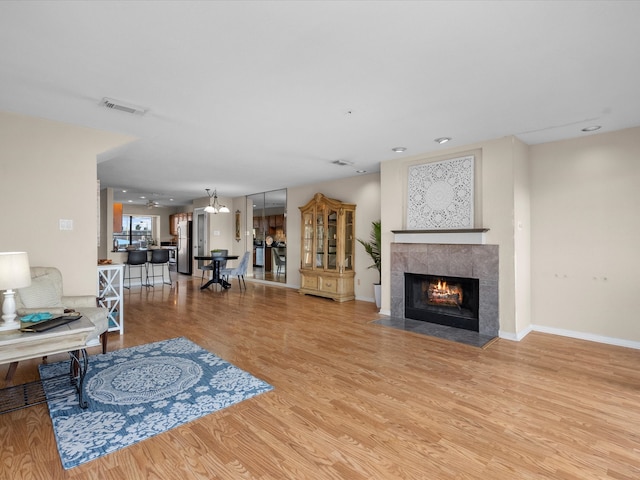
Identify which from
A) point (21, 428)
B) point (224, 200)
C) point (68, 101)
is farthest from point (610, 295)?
point (224, 200)

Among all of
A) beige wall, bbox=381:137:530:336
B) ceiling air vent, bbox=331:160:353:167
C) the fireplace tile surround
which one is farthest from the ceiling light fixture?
beige wall, bbox=381:137:530:336

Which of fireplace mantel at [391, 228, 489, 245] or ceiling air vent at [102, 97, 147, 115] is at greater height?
ceiling air vent at [102, 97, 147, 115]

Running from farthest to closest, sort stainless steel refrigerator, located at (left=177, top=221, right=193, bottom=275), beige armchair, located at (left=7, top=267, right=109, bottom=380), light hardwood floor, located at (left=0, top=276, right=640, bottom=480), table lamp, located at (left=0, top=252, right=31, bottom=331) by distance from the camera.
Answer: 1. stainless steel refrigerator, located at (left=177, top=221, right=193, bottom=275)
2. beige armchair, located at (left=7, top=267, right=109, bottom=380)
3. table lamp, located at (left=0, top=252, right=31, bottom=331)
4. light hardwood floor, located at (left=0, top=276, right=640, bottom=480)

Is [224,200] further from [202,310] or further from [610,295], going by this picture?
[610,295]

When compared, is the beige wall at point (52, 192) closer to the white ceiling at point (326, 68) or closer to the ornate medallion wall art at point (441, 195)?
the white ceiling at point (326, 68)

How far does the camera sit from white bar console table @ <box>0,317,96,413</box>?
2.07m

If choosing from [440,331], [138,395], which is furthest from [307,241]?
[138,395]

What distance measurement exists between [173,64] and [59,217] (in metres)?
2.33

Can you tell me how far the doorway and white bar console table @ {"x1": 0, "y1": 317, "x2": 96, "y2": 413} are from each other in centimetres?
623

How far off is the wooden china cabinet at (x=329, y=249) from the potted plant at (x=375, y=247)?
1.35 feet

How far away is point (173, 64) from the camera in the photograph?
2.37m

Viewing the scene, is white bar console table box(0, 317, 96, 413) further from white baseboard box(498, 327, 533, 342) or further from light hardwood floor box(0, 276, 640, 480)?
white baseboard box(498, 327, 533, 342)

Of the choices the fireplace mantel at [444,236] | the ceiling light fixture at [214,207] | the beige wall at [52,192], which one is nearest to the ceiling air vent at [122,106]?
the beige wall at [52,192]

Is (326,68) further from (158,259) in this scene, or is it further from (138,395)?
(158,259)
